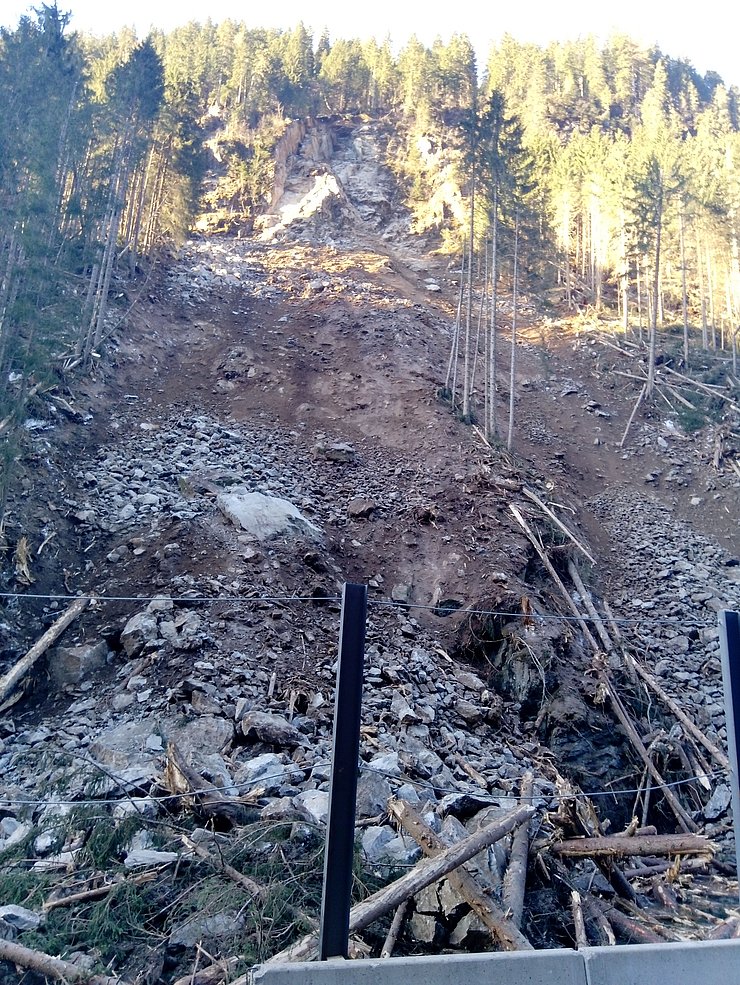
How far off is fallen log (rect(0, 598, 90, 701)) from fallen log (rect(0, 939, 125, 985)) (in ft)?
18.7

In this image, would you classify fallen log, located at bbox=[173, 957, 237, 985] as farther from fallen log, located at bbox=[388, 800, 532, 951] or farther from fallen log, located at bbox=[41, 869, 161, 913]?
fallen log, located at bbox=[388, 800, 532, 951]

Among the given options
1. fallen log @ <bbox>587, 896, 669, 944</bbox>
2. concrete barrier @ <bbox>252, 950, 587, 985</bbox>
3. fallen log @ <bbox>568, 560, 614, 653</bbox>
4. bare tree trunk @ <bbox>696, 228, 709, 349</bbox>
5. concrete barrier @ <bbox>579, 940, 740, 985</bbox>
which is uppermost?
bare tree trunk @ <bbox>696, 228, 709, 349</bbox>

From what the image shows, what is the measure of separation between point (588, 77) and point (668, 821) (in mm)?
63912

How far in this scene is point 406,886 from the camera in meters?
4.45

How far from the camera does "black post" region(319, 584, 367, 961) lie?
324cm

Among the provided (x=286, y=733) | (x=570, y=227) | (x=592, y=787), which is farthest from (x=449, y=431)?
(x=570, y=227)

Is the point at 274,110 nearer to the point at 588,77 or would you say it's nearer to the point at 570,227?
the point at 570,227

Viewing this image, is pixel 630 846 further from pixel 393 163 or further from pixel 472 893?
pixel 393 163

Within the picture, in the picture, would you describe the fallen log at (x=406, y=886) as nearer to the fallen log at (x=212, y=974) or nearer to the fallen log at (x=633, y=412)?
the fallen log at (x=212, y=974)

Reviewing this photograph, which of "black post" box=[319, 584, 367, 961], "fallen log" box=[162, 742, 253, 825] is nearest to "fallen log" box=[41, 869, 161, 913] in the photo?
"fallen log" box=[162, 742, 253, 825]

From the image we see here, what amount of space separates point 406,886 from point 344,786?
164cm

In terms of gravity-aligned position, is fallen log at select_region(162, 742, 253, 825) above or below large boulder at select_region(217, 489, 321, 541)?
below

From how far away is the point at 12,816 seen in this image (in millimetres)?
6738

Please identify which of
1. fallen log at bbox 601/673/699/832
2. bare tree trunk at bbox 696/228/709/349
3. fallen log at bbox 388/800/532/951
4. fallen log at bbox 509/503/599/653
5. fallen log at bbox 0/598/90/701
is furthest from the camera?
bare tree trunk at bbox 696/228/709/349
